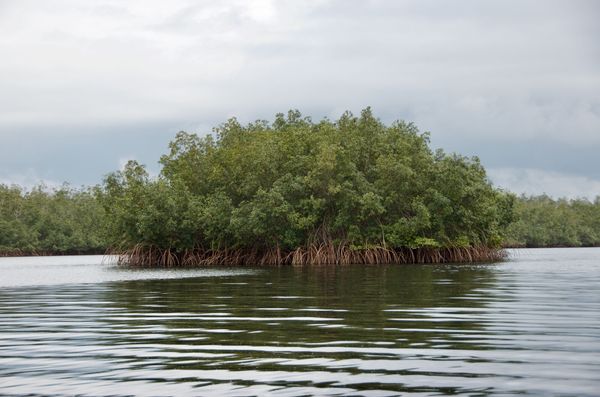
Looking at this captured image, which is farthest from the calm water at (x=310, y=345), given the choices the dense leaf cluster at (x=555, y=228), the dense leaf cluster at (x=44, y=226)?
the dense leaf cluster at (x=555, y=228)

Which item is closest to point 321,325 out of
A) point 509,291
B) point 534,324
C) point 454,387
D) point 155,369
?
point 534,324

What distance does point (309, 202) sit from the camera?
50844 millimetres

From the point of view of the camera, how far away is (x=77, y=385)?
848 centimetres

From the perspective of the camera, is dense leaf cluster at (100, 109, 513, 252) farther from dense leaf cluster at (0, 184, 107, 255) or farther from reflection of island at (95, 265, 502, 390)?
dense leaf cluster at (0, 184, 107, 255)

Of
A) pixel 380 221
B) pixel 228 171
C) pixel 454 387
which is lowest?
pixel 454 387

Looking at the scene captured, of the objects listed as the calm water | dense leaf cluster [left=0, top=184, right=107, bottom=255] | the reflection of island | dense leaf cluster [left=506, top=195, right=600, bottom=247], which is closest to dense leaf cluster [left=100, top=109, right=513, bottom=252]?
the reflection of island

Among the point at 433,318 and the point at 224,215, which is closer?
the point at 433,318

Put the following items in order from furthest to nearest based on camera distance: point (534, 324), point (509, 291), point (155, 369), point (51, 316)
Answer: point (509, 291), point (51, 316), point (534, 324), point (155, 369)

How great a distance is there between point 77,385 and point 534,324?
794 cm

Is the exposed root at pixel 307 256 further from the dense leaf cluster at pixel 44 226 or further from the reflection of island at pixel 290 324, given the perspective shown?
the dense leaf cluster at pixel 44 226

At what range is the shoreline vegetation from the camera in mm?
50219

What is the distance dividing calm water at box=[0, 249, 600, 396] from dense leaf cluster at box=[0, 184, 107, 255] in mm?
80453

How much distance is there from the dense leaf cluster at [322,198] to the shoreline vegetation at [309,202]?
94mm

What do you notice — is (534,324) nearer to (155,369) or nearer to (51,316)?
(155,369)
